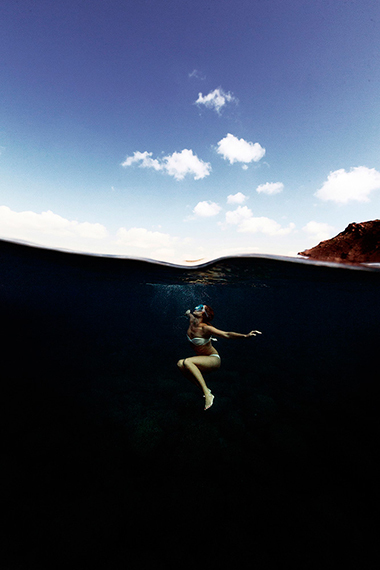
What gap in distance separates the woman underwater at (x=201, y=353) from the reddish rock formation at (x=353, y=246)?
574 centimetres

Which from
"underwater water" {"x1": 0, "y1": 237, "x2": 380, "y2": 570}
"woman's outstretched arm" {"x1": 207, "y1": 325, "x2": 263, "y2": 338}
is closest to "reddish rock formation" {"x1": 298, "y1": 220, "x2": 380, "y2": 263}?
"underwater water" {"x1": 0, "y1": 237, "x2": 380, "y2": 570}

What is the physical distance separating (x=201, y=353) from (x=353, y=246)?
21.4 feet

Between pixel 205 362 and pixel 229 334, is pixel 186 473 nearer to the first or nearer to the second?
pixel 205 362

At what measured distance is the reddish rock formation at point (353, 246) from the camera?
6324 mm

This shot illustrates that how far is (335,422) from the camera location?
7.21 m

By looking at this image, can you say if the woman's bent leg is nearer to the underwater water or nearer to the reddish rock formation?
the underwater water

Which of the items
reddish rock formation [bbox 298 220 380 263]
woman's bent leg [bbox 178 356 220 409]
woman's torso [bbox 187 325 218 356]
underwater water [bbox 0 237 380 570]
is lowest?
underwater water [bbox 0 237 380 570]

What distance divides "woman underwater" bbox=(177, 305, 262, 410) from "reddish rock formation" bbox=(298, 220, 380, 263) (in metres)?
5.74

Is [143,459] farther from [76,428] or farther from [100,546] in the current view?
[76,428]

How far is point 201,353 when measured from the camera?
4199 mm

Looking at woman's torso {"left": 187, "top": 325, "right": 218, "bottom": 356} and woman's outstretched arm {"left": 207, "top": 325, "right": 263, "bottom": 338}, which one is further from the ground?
woman's outstretched arm {"left": 207, "top": 325, "right": 263, "bottom": 338}

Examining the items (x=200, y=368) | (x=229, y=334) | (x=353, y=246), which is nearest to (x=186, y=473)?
(x=200, y=368)

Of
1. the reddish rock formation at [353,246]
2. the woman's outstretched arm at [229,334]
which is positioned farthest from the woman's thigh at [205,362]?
the reddish rock formation at [353,246]

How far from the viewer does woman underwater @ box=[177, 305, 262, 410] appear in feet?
12.2
